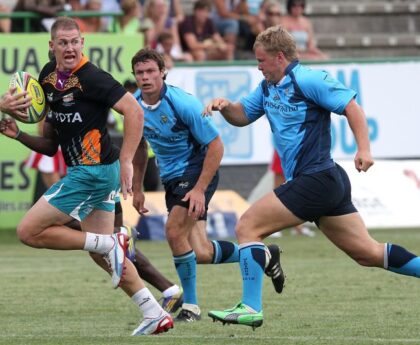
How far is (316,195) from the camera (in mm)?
8742

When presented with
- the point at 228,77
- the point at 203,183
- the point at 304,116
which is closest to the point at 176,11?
the point at 228,77

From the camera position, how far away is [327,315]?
33.2 feet

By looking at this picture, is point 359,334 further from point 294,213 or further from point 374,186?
point 374,186

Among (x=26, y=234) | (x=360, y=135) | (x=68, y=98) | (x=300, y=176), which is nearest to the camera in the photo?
(x=360, y=135)

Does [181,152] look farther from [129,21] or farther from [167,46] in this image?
[129,21]

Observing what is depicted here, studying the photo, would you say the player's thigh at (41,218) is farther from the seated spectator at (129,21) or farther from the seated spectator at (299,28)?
the seated spectator at (299,28)

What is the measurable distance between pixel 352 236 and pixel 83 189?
1.92 metres

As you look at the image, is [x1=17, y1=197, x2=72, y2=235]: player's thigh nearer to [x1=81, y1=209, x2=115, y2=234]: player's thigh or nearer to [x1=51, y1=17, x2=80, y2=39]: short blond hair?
[x1=81, y1=209, x2=115, y2=234]: player's thigh

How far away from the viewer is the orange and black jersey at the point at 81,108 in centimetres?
914

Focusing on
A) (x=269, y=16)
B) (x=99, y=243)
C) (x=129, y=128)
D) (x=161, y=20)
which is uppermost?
(x=129, y=128)

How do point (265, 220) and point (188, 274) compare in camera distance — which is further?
point (188, 274)

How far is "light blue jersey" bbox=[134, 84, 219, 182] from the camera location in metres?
10.0

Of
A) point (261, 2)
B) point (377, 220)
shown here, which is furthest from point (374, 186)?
point (261, 2)

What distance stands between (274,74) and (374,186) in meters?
10.4
